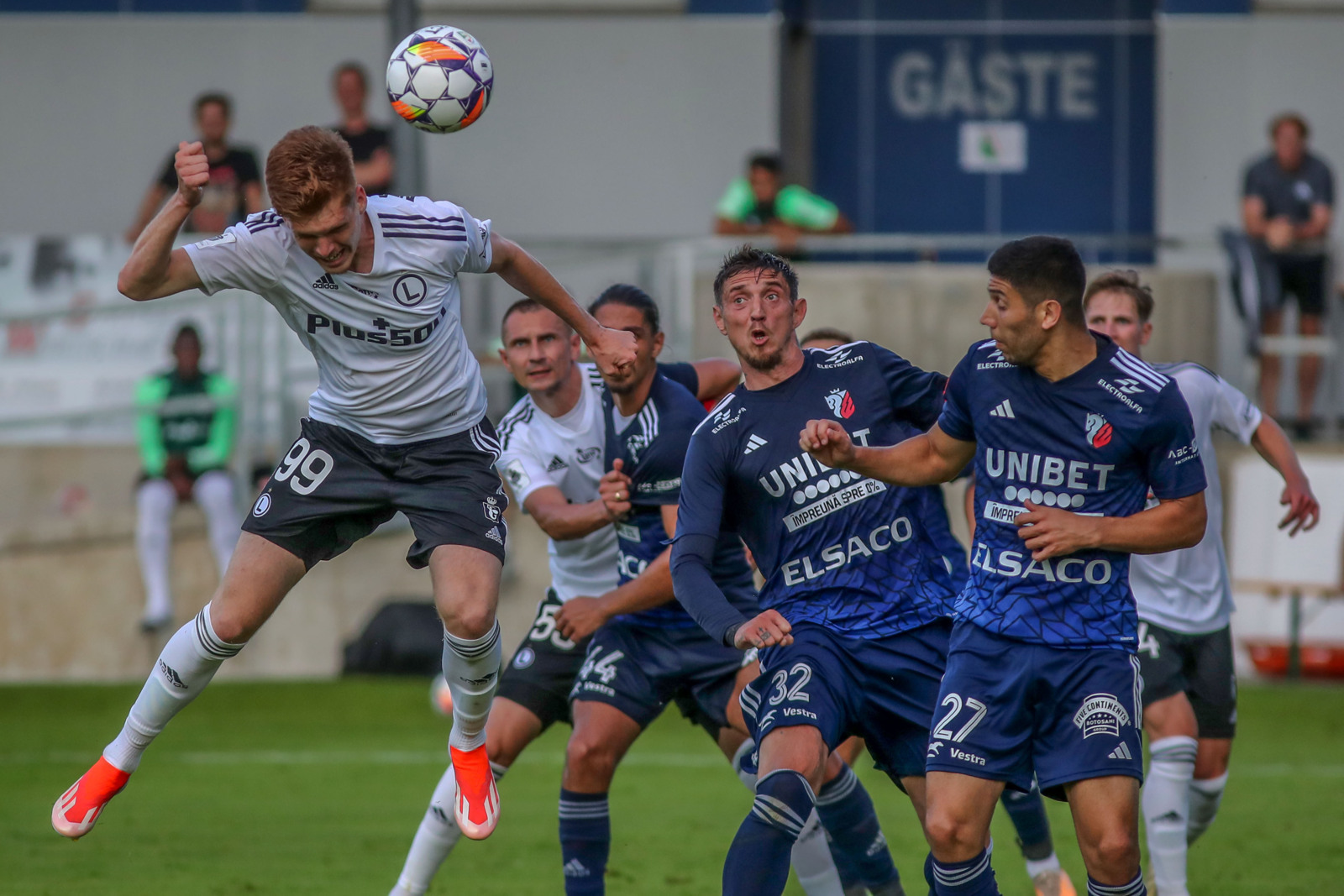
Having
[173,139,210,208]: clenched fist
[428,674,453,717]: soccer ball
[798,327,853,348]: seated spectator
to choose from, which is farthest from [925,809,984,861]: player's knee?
[428,674,453,717]: soccer ball

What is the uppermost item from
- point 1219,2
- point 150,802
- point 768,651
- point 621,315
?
point 1219,2

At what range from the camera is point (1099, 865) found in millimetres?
4855

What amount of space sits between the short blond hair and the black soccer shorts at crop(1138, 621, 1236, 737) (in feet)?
11.8

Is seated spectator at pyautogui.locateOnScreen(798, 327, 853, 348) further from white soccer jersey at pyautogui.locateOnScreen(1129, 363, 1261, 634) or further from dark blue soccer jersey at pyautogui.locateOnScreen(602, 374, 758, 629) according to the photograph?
white soccer jersey at pyautogui.locateOnScreen(1129, 363, 1261, 634)

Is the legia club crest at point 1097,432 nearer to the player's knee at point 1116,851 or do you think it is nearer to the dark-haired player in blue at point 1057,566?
the dark-haired player in blue at point 1057,566

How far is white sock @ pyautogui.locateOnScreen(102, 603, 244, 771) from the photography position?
18.7ft

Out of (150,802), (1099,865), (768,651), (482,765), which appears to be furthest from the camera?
(150,802)

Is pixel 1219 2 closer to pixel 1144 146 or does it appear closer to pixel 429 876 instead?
pixel 1144 146

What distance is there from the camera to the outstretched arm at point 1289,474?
6574mm

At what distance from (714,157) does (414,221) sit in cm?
1199

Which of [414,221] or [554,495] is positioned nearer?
[414,221]

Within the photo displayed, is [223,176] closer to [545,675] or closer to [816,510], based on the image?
[545,675]

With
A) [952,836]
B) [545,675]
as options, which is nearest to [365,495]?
[545,675]

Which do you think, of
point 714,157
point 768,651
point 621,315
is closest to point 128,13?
point 714,157
